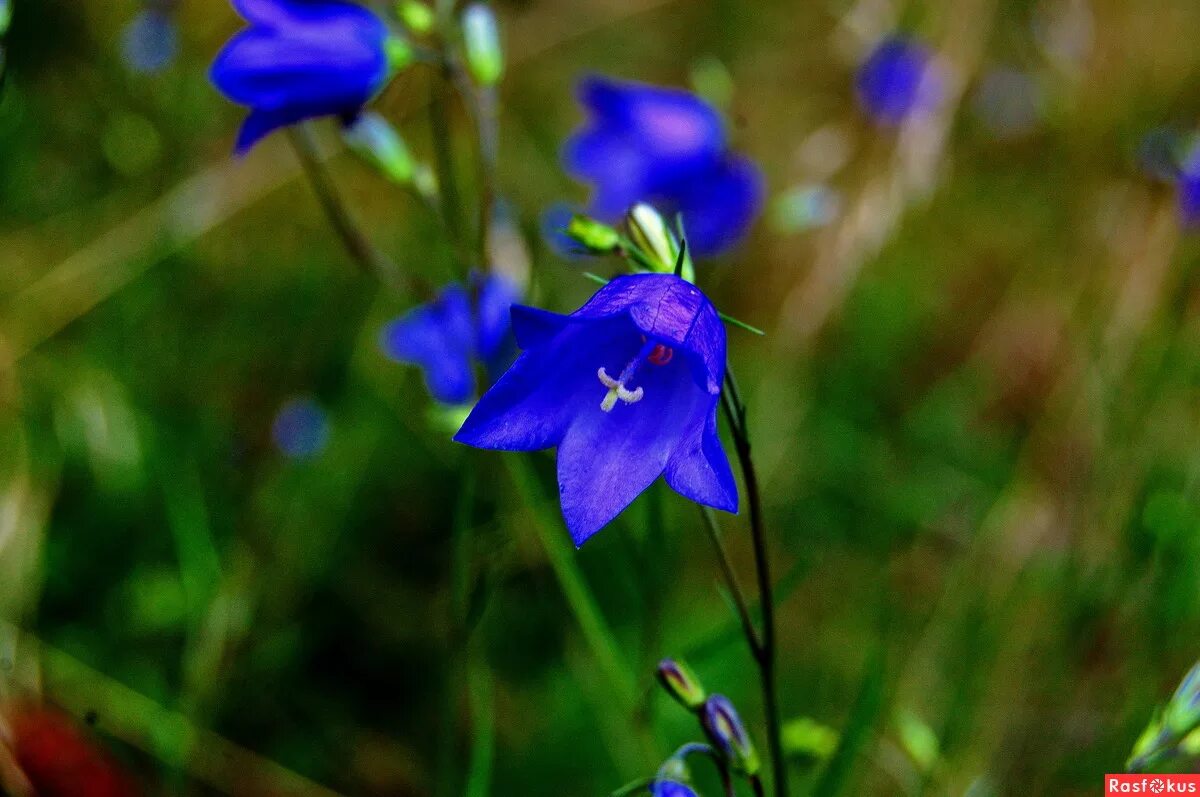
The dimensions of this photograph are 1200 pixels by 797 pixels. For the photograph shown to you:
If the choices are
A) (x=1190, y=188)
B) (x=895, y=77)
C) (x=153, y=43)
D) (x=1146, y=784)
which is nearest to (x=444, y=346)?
(x=1146, y=784)

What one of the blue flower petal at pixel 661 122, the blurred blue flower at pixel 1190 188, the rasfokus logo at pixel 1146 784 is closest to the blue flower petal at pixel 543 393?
the rasfokus logo at pixel 1146 784

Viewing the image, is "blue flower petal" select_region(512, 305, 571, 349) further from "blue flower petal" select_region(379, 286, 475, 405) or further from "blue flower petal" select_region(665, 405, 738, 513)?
"blue flower petal" select_region(379, 286, 475, 405)

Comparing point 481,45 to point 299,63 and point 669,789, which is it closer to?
point 299,63

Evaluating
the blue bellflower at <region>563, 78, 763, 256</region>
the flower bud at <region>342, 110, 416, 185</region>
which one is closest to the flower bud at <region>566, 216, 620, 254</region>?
the flower bud at <region>342, 110, 416, 185</region>

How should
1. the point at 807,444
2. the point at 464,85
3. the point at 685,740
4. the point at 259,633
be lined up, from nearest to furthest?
the point at 464,85, the point at 685,740, the point at 259,633, the point at 807,444

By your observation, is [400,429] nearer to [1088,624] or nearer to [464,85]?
[464,85]

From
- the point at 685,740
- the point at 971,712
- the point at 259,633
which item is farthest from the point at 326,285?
the point at 971,712

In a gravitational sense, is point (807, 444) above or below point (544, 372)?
below

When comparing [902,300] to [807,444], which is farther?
[902,300]
